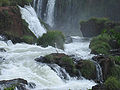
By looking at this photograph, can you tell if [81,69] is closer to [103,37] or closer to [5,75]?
[5,75]

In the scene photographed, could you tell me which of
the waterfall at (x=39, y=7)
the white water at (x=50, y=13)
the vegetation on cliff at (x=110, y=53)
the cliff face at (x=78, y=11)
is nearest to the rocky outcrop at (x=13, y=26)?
the vegetation on cliff at (x=110, y=53)

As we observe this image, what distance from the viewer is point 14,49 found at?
12164 millimetres

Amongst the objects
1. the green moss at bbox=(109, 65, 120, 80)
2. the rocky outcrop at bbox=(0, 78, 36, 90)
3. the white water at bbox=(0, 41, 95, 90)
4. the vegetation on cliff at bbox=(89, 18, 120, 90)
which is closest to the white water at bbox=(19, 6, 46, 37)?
the vegetation on cliff at bbox=(89, 18, 120, 90)

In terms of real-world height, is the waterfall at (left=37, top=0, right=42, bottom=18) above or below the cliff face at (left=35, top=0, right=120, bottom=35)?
above

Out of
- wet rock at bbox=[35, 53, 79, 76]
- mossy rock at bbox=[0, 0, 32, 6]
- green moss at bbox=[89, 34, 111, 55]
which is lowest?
green moss at bbox=[89, 34, 111, 55]

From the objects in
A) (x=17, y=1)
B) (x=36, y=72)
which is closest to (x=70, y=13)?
(x=17, y=1)

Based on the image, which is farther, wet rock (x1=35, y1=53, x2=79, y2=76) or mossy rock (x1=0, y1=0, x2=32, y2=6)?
mossy rock (x1=0, y1=0, x2=32, y2=6)

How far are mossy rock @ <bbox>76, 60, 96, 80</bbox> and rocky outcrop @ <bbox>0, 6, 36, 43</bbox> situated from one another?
223 inches

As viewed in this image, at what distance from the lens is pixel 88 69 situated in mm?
10531

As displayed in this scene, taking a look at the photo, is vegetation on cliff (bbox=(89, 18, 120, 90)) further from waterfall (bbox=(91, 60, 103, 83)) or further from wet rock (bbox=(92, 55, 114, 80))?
waterfall (bbox=(91, 60, 103, 83))

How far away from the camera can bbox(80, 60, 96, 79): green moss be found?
10.4m

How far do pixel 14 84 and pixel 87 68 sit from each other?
441 centimetres

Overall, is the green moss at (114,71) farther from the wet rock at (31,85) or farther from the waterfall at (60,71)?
the wet rock at (31,85)

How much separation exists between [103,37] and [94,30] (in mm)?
9739
